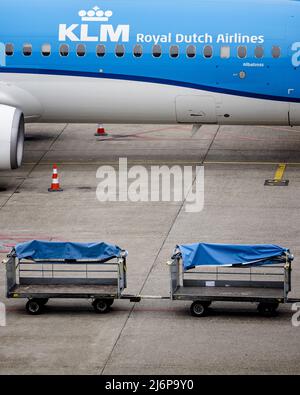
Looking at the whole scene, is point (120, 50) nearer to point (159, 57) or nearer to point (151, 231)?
point (159, 57)

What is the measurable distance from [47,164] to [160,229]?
811cm

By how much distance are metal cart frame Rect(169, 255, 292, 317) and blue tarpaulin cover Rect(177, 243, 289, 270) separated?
8.4 inches

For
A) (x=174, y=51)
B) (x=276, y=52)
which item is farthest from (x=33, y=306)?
(x=276, y=52)

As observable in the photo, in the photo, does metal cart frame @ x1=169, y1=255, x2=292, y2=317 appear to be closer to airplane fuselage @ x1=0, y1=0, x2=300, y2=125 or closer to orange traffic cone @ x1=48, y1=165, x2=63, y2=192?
orange traffic cone @ x1=48, y1=165, x2=63, y2=192

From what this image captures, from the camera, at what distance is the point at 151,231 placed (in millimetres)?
28641

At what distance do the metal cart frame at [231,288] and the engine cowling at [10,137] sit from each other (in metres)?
9.46

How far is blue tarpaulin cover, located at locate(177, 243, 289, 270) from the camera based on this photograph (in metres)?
22.5

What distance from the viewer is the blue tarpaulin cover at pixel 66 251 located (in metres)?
23.1

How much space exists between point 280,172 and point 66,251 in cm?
1264

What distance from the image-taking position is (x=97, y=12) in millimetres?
34281

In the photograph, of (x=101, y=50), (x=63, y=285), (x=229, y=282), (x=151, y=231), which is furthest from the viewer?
(x=101, y=50)

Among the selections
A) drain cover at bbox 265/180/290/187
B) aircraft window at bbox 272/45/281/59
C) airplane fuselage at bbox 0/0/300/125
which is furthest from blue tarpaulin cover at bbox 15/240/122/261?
aircraft window at bbox 272/45/281/59

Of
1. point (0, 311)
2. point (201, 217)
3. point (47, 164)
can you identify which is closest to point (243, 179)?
point (201, 217)

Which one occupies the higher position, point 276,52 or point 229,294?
point 276,52
